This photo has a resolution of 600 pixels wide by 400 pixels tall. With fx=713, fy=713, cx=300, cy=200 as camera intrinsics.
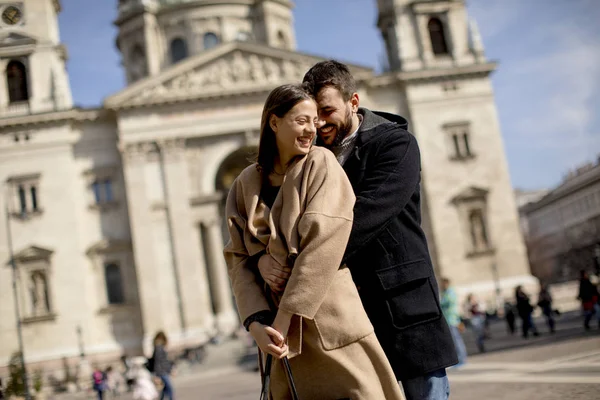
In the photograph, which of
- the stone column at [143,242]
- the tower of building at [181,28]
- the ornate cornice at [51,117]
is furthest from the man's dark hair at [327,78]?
the tower of building at [181,28]

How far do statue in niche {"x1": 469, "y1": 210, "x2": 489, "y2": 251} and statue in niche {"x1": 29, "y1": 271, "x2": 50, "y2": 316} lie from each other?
2242 centimetres

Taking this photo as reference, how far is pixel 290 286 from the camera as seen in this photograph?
3334 millimetres

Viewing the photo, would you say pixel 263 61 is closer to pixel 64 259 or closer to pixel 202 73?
pixel 202 73

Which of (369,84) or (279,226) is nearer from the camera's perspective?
(279,226)

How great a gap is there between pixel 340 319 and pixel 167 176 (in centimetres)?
3406

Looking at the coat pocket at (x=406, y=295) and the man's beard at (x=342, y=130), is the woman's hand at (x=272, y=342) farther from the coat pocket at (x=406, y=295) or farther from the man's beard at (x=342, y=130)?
the man's beard at (x=342, y=130)

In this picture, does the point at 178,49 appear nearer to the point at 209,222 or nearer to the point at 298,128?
the point at 209,222

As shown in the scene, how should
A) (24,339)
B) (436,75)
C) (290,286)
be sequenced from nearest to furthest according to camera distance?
(290,286)
(24,339)
(436,75)

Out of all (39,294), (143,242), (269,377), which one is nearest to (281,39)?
(143,242)

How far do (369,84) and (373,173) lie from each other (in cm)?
3618

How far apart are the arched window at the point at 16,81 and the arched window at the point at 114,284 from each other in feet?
33.0

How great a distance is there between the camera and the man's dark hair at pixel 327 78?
3943 millimetres

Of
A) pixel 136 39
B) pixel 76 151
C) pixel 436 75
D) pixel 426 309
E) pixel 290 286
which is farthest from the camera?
pixel 136 39

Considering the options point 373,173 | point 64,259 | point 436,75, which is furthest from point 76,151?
point 373,173
